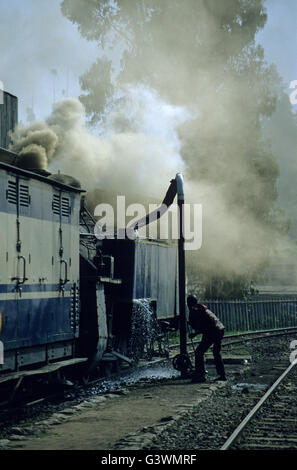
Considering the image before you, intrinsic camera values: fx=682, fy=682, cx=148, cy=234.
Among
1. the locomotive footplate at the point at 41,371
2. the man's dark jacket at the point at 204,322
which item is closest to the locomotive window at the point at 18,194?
the locomotive footplate at the point at 41,371

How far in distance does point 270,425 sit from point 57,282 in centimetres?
392

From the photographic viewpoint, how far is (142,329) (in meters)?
15.0

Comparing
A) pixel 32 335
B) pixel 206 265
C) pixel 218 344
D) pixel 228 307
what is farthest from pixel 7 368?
pixel 206 265

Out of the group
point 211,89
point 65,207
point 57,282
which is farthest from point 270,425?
point 211,89

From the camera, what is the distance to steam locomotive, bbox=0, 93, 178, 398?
9.25 metres

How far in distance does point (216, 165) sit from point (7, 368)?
2420 centimetres

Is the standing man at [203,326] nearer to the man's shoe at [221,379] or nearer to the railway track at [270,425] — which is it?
the man's shoe at [221,379]

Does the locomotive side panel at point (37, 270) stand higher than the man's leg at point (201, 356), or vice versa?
the locomotive side panel at point (37, 270)

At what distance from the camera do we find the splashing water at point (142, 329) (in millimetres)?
14461

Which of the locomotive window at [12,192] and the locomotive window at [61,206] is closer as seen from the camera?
the locomotive window at [12,192]

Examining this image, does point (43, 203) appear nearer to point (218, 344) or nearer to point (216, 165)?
point (218, 344)

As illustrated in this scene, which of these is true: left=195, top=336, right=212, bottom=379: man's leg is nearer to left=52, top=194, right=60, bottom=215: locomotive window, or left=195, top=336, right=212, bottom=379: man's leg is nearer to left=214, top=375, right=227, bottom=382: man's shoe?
left=214, top=375, right=227, bottom=382: man's shoe

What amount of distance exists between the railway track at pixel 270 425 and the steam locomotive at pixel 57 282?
3059mm

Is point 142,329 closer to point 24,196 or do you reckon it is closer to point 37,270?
point 37,270
